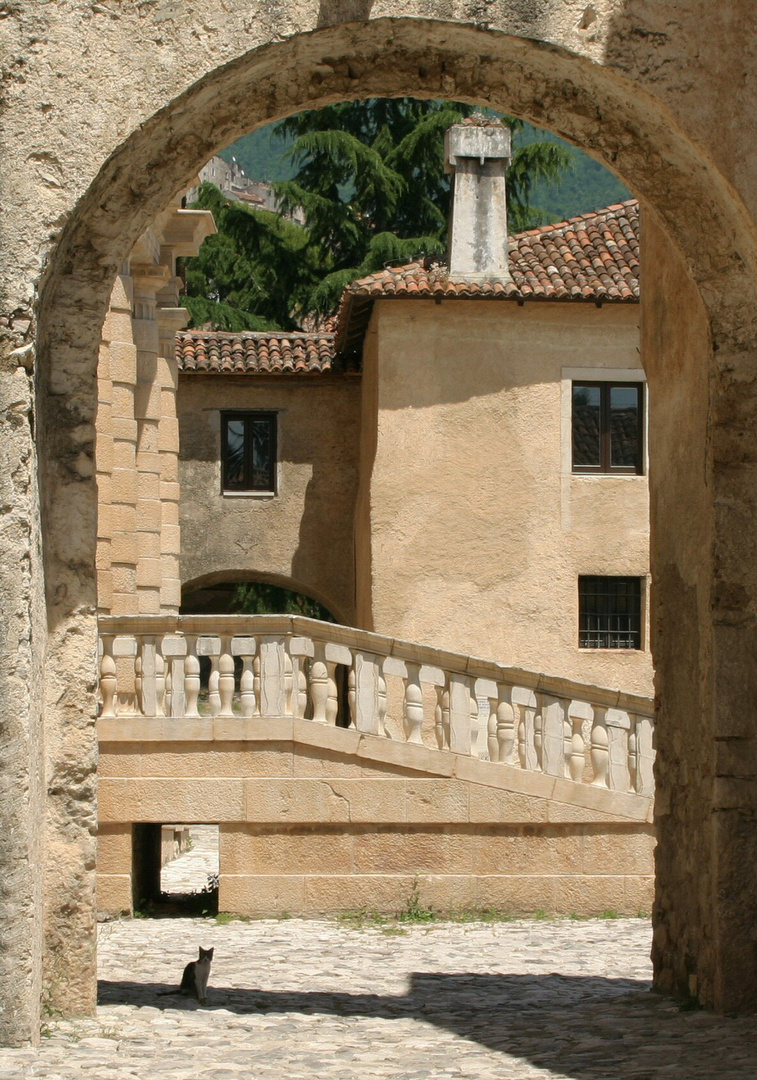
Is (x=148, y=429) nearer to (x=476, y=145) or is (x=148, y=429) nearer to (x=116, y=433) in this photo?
(x=116, y=433)

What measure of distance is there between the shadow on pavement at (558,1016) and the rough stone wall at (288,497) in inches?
644

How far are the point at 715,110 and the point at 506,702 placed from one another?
→ 23.1ft

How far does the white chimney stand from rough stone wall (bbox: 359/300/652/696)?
40.3 inches

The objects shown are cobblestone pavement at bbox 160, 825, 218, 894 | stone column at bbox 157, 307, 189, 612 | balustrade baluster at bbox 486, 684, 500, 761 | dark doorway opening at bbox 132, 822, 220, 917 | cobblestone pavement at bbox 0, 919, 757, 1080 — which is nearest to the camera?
cobblestone pavement at bbox 0, 919, 757, 1080

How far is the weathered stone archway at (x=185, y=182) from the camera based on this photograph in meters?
5.96

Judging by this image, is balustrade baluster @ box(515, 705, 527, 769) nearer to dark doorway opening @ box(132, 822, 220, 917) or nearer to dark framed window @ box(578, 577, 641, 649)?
dark doorway opening @ box(132, 822, 220, 917)

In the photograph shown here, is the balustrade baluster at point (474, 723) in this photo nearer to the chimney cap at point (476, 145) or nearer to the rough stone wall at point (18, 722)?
the rough stone wall at point (18, 722)

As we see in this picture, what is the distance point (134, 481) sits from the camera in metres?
15.7

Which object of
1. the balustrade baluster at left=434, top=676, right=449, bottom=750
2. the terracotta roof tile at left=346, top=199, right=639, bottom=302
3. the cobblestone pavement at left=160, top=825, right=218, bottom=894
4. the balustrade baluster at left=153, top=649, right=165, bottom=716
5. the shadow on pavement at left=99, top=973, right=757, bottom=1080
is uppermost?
the terracotta roof tile at left=346, top=199, right=639, bottom=302

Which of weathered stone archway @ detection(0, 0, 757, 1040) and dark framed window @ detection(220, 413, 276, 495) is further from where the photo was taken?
dark framed window @ detection(220, 413, 276, 495)

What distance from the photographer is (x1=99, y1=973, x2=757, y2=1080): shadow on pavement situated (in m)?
5.74

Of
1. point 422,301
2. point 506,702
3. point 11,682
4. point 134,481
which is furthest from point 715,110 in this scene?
point 422,301

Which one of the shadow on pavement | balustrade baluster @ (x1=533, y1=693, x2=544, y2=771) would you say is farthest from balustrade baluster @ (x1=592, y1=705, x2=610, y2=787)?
the shadow on pavement

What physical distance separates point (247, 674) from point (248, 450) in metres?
13.0
